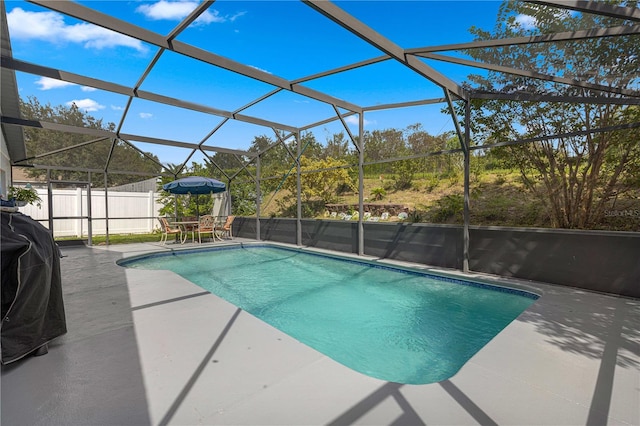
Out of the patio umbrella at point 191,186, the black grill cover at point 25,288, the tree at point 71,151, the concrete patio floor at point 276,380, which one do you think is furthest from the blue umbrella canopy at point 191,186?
the black grill cover at point 25,288

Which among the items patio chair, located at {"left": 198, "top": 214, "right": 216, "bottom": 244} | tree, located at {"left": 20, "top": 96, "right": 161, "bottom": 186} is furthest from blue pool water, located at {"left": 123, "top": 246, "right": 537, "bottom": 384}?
tree, located at {"left": 20, "top": 96, "right": 161, "bottom": 186}

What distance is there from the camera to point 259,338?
8.27ft

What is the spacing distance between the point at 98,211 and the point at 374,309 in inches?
448

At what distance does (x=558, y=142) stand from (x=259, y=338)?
5.64 meters

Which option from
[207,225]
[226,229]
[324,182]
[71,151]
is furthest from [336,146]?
[71,151]

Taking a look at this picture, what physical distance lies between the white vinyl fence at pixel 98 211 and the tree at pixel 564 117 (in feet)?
31.9

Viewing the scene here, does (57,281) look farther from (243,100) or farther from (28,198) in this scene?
(28,198)

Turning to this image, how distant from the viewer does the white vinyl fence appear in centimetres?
988

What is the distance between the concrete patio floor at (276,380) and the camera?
158 centimetres

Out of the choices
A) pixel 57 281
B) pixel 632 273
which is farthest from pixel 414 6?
pixel 57 281

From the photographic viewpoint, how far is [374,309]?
14.0ft

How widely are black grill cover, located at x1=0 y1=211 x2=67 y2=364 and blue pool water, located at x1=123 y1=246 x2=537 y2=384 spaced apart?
2.24 metres

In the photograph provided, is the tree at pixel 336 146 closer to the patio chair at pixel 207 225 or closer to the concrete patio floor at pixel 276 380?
the patio chair at pixel 207 225

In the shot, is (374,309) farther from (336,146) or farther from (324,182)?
(336,146)
